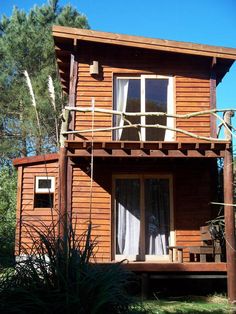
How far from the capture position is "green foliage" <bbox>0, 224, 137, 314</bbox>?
12.2 feet

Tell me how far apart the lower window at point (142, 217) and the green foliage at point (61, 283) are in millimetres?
5805

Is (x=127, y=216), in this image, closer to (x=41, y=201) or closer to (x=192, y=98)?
(x=41, y=201)

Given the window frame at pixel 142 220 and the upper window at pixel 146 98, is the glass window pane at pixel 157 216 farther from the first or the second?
the upper window at pixel 146 98

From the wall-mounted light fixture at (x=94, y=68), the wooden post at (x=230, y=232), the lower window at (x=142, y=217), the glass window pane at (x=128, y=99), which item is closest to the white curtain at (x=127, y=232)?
the lower window at (x=142, y=217)

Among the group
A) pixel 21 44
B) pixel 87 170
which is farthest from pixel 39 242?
pixel 21 44

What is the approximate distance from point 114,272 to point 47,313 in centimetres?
69

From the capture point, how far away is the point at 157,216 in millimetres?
10109

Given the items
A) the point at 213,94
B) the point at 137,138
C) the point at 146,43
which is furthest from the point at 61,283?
the point at 213,94

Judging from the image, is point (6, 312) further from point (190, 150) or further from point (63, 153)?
point (190, 150)

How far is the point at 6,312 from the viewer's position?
368cm

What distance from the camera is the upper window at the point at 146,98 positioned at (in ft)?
34.3

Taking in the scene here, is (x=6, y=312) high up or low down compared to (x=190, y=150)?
down

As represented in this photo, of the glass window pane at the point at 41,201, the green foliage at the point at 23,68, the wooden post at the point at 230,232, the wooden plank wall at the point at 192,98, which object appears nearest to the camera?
the wooden post at the point at 230,232

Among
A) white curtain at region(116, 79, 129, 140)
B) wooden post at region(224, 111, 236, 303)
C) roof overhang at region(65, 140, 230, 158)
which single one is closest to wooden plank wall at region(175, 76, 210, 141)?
white curtain at region(116, 79, 129, 140)
